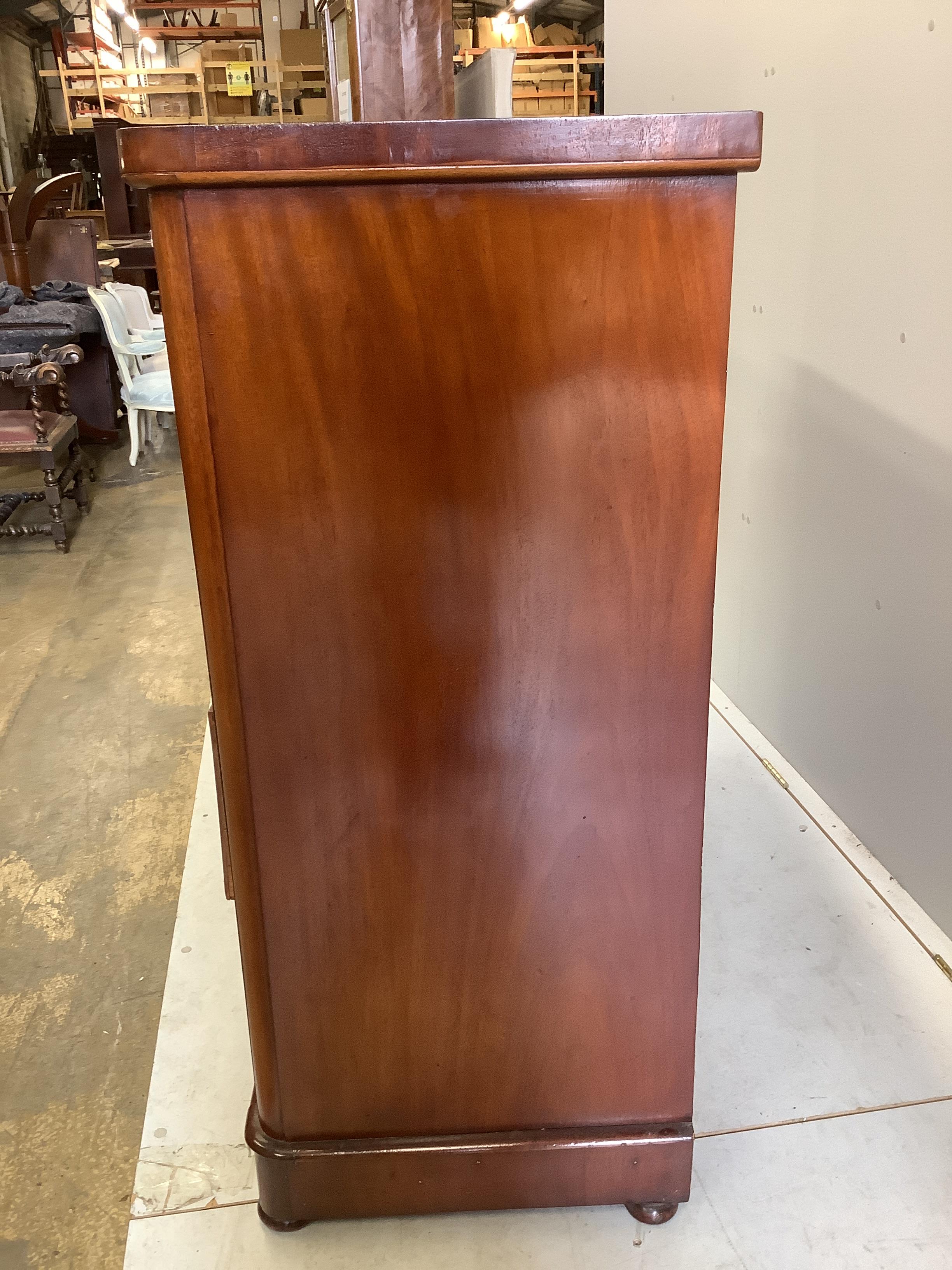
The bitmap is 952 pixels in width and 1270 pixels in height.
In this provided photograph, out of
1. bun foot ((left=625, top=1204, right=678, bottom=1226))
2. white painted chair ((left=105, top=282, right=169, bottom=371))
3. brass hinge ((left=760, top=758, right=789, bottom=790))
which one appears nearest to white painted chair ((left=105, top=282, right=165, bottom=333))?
white painted chair ((left=105, top=282, right=169, bottom=371))

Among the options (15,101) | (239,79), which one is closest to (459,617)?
(239,79)

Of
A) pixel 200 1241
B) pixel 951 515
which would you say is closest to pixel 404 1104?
pixel 200 1241

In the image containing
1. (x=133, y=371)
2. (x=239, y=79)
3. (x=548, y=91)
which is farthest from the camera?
(x=548, y=91)

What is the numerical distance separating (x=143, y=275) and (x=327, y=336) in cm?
787

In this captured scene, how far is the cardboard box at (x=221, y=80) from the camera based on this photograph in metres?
8.76

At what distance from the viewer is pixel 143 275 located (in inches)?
314

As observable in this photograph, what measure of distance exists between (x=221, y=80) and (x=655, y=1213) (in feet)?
32.0

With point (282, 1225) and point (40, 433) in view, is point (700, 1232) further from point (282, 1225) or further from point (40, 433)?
point (40, 433)

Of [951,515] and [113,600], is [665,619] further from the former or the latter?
[113,600]

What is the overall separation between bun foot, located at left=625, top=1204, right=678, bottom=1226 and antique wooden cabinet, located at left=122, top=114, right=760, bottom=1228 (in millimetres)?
22

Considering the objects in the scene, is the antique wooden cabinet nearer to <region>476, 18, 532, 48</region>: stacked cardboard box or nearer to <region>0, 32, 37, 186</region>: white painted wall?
<region>476, 18, 532, 48</region>: stacked cardboard box

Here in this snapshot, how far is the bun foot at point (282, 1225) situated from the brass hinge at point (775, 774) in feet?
4.24

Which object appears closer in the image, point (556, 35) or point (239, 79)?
point (239, 79)

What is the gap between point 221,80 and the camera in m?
8.97
